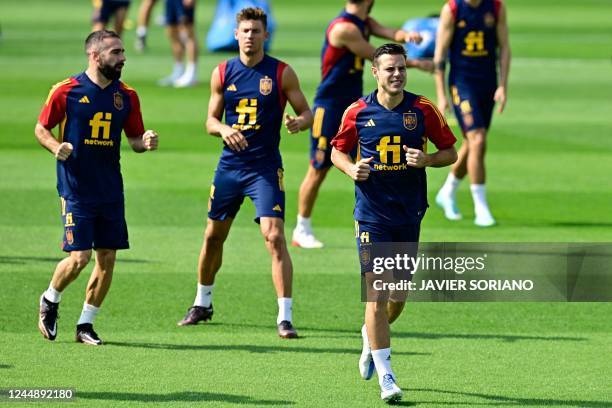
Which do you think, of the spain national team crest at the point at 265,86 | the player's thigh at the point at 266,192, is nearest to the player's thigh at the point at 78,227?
the player's thigh at the point at 266,192

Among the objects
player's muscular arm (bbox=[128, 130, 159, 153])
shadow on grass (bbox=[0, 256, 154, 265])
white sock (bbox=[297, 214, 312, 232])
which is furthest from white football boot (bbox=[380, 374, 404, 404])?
white sock (bbox=[297, 214, 312, 232])

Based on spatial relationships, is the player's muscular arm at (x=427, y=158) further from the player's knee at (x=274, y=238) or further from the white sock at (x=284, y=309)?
the white sock at (x=284, y=309)

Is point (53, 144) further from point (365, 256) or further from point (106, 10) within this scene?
point (106, 10)

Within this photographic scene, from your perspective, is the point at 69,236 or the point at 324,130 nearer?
the point at 69,236

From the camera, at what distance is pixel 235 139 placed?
35.4 feet

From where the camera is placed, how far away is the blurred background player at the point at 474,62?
15.0 metres

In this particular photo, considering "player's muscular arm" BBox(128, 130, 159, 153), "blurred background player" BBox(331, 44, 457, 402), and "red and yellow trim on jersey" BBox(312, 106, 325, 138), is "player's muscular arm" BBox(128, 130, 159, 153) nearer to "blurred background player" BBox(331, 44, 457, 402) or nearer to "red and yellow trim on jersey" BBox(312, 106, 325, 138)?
"blurred background player" BBox(331, 44, 457, 402)

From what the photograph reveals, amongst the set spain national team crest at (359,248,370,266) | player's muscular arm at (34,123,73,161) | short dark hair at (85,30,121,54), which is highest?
short dark hair at (85,30,121,54)

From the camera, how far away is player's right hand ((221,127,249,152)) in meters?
10.8

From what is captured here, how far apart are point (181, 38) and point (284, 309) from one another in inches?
605

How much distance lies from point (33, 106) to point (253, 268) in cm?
1042

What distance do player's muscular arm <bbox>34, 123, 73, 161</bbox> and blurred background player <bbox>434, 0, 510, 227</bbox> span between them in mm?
5761

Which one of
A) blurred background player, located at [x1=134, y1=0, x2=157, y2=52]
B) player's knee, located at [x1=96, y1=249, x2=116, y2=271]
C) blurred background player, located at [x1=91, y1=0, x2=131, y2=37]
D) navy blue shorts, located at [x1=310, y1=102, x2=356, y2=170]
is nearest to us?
player's knee, located at [x1=96, y1=249, x2=116, y2=271]

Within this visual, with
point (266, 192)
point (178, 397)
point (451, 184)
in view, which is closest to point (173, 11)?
point (451, 184)
